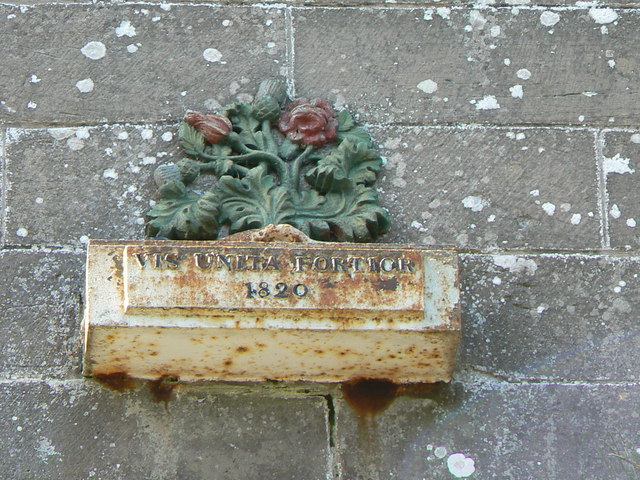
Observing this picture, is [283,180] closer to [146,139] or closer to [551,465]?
[146,139]

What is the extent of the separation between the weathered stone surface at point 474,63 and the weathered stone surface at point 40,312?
822mm

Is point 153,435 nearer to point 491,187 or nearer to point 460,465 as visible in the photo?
point 460,465

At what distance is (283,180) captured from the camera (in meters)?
3.53

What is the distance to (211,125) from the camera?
356 cm

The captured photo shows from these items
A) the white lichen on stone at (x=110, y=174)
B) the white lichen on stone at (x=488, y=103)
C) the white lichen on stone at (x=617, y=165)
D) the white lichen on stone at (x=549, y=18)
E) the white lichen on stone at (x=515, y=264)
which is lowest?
the white lichen on stone at (x=515, y=264)

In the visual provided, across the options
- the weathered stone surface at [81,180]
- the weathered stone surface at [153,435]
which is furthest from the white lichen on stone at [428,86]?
the weathered stone surface at [153,435]

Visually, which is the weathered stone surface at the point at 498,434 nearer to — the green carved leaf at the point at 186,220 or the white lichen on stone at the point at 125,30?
the green carved leaf at the point at 186,220

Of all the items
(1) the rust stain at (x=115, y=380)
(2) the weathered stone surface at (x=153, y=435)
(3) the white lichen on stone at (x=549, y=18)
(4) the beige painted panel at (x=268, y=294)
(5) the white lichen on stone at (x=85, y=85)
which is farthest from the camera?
(3) the white lichen on stone at (x=549, y=18)

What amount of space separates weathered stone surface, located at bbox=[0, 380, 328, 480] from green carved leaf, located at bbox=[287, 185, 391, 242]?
1.38 ft

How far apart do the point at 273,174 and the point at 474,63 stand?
0.66 metres

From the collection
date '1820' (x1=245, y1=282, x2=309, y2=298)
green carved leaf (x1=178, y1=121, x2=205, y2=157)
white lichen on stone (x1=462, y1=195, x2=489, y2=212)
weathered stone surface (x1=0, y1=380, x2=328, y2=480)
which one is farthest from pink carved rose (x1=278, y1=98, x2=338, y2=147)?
weathered stone surface (x1=0, y1=380, x2=328, y2=480)

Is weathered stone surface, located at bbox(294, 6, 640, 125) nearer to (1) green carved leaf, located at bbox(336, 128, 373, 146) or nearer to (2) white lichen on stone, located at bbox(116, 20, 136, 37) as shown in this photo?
(1) green carved leaf, located at bbox(336, 128, 373, 146)

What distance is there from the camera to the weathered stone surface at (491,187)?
11.6ft

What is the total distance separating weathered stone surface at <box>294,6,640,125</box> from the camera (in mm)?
3705
